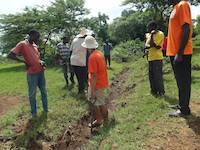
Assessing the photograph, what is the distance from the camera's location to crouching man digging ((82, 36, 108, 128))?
8.45 metres

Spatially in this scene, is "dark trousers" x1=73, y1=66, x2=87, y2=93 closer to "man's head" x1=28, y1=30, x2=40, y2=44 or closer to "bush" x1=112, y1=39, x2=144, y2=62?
"man's head" x1=28, y1=30, x2=40, y2=44

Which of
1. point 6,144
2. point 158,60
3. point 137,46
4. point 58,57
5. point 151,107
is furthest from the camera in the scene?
point 137,46

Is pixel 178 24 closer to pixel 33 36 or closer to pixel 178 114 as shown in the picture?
pixel 178 114

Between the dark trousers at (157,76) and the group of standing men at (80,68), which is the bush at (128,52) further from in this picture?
the dark trousers at (157,76)

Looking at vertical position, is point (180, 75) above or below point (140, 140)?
above

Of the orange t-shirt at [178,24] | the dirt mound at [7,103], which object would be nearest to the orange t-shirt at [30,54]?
the dirt mound at [7,103]

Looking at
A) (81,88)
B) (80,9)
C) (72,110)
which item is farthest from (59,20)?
(72,110)

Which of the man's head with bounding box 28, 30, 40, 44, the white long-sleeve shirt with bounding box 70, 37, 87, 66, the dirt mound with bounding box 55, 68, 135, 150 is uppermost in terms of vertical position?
the man's head with bounding box 28, 30, 40, 44

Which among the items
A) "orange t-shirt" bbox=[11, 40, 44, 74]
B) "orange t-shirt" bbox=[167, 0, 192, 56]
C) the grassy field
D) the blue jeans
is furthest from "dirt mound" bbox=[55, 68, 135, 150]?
"orange t-shirt" bbox=[167, 0, 192, 56]

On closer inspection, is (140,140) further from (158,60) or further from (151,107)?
(158,60)

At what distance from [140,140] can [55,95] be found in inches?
268

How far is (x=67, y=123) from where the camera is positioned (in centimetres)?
959

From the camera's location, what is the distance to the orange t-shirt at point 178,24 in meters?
7.31

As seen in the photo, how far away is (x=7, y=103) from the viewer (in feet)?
44.8
